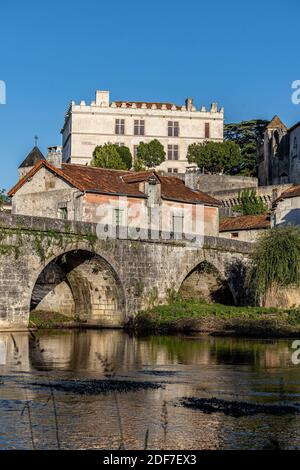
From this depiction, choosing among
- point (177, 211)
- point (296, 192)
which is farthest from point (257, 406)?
point (296, 192)

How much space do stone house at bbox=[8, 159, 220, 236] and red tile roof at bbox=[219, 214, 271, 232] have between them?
7.51m

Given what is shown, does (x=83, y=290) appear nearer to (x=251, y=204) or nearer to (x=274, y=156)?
(x=251, y=204)

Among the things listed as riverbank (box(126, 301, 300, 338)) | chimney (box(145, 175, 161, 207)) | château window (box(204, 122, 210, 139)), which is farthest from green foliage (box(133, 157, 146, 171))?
riverbank (box(126, 301, 300, 338))

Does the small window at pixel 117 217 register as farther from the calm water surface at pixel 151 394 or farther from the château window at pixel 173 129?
the château window at pixel 173 129

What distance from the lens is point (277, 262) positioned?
39.3 meters

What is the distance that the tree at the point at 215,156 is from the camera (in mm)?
83875

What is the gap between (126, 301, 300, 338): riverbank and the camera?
35.7m

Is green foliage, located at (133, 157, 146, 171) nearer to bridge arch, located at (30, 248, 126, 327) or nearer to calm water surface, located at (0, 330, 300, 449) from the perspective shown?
bridge arch, located at (30, 248, 126, 327)

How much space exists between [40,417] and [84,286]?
25819mm

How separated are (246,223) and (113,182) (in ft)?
51.1

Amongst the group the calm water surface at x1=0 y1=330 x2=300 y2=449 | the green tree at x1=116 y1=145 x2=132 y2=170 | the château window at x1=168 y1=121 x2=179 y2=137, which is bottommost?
the calm water surface at x1=0 y1=330 x2=300 y2=449

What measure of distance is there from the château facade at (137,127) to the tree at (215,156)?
7.87 meters

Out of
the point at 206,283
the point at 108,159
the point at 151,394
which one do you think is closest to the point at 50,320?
the point at 206,283

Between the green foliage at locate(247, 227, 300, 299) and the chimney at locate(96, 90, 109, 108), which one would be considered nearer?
the green foliage at locate(247, 227, 300, 299)
